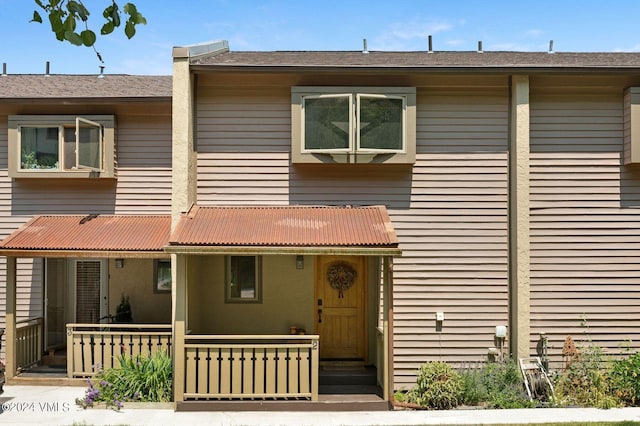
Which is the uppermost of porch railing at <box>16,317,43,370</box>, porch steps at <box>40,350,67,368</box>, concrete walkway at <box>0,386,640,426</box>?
porch railing at <box>16,317,43,370</box>

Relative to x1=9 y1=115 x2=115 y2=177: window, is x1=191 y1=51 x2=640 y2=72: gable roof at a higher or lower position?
higher

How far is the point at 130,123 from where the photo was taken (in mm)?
11086

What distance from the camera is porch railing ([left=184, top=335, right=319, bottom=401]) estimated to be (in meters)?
8.49

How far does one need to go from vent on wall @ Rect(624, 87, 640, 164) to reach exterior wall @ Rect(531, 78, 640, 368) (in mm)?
204

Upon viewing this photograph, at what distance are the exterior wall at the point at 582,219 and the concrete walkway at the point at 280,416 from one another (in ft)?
5.40

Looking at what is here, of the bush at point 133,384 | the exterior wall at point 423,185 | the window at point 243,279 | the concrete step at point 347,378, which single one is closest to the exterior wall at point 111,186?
the exterior wall at point 423,185

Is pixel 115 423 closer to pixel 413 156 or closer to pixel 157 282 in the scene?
pixel 157 282

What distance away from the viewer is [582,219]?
9758 mm

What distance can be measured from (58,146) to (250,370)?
6.14 m

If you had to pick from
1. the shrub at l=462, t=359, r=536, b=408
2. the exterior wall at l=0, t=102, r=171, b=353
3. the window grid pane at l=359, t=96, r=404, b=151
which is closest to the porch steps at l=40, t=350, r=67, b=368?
the exterior wall at l=0, t=102, r=171, b=353

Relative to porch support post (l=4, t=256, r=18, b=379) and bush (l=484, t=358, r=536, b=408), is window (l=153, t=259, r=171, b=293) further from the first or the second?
bush (l=484, t=358, r=536, b=408)

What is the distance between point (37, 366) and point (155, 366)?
11.3 ft

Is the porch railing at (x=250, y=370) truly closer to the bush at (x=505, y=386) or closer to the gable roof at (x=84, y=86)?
the bush at (x=505, y=386)

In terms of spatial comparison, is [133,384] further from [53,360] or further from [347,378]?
[347,378]
